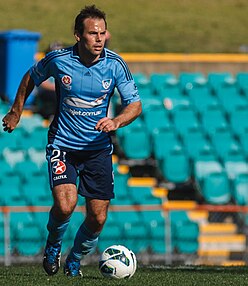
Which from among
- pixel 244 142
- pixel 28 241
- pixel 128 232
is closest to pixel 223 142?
pixel 244 142

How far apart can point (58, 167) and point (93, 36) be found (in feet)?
3.61

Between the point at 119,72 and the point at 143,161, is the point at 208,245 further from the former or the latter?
the point at 119,72

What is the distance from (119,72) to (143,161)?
8.76 meters

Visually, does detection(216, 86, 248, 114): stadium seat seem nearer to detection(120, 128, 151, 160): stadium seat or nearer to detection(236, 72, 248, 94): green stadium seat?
detection(236, 72, 248, 94): green stadium seat

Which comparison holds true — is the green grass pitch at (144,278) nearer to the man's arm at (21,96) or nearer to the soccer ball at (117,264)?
the soccer ball at (117,264)

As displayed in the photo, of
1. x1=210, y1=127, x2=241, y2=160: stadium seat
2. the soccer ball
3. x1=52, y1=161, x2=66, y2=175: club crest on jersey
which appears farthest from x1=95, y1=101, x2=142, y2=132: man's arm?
x1=210, y1=127, x2=241, y2=160: stadium seat

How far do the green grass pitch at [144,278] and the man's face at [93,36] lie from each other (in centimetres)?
185

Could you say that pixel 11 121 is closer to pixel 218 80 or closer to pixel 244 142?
pixel 244 142

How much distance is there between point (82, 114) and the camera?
8.24m

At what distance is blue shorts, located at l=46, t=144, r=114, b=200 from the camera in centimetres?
823

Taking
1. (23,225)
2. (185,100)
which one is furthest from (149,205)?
(185,100)

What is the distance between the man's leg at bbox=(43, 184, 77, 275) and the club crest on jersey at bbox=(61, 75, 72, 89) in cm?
82

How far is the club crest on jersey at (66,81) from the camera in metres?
8.20

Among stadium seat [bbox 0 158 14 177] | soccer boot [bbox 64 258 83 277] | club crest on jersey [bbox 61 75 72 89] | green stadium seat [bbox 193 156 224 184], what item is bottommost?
soccer boot [bbox 64 258 83 277]
